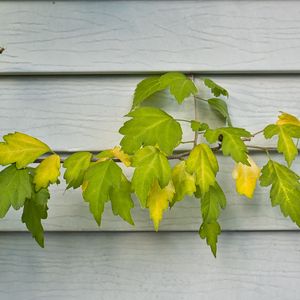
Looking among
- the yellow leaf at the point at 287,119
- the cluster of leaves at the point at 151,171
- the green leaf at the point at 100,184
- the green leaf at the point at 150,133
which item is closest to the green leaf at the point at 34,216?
the cluster of leaves at the point at 151,171

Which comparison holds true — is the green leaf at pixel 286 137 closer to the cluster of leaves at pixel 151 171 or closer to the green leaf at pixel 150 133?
the cluster of leaves at pixel 151 171

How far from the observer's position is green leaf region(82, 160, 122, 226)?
2.69 feet

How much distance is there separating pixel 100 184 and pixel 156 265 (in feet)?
1.23

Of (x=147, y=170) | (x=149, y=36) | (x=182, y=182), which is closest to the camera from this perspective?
(x=147, y=170)

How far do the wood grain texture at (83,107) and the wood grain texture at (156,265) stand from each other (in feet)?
0.83

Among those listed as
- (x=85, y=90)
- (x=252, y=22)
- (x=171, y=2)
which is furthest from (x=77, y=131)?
(x=252, y=22)

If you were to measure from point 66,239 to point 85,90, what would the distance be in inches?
15.0

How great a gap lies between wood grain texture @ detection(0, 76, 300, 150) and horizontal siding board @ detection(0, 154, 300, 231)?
0.12 m

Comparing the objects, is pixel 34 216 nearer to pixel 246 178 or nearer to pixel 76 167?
pixel 76 167

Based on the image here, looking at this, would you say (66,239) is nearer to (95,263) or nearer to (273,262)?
(95,263)

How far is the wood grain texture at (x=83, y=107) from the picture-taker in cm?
108

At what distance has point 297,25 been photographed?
1066 millimetres

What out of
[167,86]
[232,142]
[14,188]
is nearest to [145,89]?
[167,86]

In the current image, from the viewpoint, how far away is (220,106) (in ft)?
3.36
